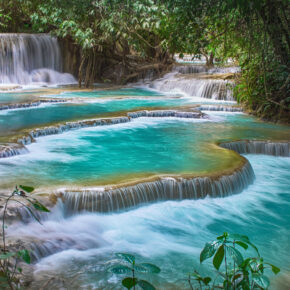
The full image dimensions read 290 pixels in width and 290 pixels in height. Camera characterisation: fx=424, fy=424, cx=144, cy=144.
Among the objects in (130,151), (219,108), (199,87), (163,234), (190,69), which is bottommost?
(163,234)

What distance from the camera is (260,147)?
302 inches

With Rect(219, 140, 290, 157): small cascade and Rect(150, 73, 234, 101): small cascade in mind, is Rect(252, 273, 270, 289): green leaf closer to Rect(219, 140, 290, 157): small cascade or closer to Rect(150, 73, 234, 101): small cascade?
Rect(219, 140, 290, 157): small cascade

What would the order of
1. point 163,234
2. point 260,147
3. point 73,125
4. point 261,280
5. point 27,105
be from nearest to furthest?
point 261,280
point 163,234
point 260,147
point 73,125
point 27,105

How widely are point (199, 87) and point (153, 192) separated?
9.80 metres

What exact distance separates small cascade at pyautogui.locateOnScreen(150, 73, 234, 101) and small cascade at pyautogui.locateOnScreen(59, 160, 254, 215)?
7.07m

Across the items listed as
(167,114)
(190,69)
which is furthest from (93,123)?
(190,69)

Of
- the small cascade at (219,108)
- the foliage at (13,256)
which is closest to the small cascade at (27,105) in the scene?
the small cascade at (219,108)

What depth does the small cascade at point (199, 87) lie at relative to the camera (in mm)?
13664

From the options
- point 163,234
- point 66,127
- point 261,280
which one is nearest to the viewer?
point 261,280

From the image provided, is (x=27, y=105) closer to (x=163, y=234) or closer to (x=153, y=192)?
(x=153, y=192)

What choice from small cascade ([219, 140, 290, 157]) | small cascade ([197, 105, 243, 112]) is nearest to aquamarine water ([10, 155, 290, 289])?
small cascade ([219, 140, 290, 157])

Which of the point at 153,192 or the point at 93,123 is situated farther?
the point at 93,123

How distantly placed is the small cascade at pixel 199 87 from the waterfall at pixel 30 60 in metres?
4.80

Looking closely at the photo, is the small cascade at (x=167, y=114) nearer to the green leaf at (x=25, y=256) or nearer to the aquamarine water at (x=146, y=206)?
the aquamarine water at (x=146, y=206)
